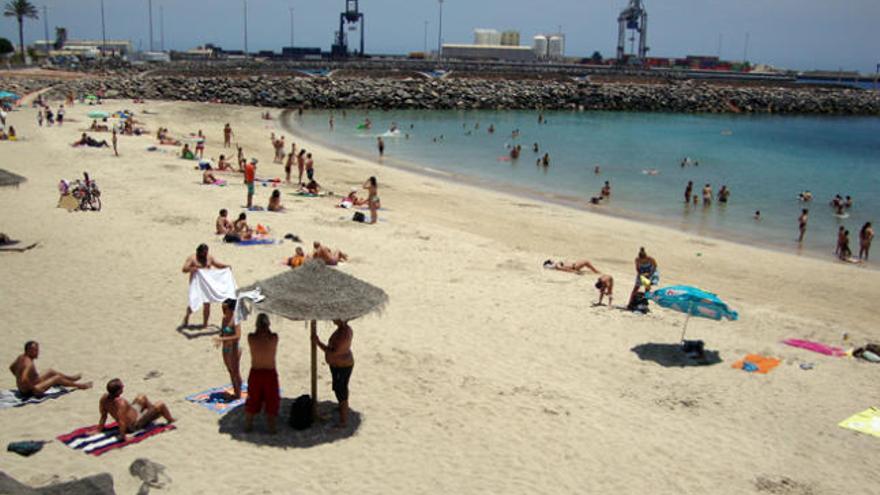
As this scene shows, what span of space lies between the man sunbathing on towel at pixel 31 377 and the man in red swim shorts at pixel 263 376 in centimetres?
224

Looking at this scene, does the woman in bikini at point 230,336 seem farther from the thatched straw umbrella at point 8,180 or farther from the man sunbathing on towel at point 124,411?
the thatched straw umbrella at point 8,180

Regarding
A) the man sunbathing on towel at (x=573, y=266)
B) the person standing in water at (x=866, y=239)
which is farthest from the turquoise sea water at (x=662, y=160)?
the man sunbathing on towel at (x=573, y=266)

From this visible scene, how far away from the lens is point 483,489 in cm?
655

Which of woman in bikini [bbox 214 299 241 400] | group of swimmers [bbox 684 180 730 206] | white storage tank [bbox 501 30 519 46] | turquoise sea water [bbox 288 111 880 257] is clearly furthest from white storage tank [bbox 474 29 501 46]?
woman in bikini [bbox 214 299 241 400]

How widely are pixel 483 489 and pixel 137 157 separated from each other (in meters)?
22.3

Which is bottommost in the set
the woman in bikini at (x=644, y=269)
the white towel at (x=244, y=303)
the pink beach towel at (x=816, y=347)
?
the pink beach towel at (x=816, y=347)

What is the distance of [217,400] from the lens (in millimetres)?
7871

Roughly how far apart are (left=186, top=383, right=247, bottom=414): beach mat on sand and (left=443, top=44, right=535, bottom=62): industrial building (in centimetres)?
10879

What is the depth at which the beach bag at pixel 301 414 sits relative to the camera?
738 centimetres

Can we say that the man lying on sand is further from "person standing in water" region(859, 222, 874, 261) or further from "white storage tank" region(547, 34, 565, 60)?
"white storage tank" region(547, 34, 565, 60)

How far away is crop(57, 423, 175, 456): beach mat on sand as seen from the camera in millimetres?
6629

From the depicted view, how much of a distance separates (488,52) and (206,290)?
10948 cm

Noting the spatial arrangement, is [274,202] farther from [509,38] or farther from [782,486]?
[509,38]

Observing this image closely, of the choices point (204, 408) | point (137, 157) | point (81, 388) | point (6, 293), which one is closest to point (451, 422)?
point (204, 408)
